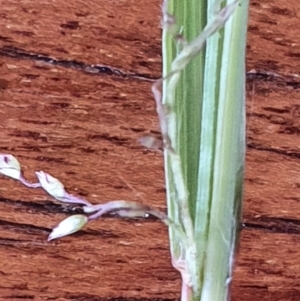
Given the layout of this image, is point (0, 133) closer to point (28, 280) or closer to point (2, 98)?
point (2, 98)

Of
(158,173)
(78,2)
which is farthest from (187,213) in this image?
(78,2)

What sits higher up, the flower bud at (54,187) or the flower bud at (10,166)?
the flower bud at (10,166)

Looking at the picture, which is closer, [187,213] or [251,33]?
[187,213]

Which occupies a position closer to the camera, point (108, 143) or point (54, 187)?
point (54, 187)
